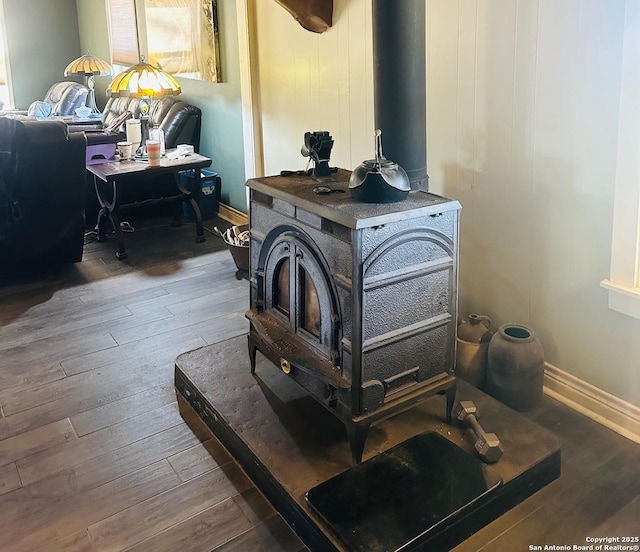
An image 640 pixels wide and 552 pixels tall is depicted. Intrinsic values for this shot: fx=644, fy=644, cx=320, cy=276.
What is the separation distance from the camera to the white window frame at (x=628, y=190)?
6.17 ft

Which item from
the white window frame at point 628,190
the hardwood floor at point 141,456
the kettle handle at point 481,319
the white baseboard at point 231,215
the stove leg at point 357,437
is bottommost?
the hardwood floor at point 141,456

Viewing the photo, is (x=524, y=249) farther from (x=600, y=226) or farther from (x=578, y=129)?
(x=578, y=129)

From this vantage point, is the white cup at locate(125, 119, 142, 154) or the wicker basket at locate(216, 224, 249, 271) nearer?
the wicker basket at locate(216, 224, 249, 271)

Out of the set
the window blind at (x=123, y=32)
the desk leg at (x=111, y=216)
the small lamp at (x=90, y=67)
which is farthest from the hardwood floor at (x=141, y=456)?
the small lamp at (x=90, y=67)

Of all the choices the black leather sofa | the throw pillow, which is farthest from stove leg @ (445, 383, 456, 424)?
the throw pillow

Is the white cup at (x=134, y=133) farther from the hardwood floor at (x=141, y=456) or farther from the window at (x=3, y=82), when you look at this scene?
the window at (x=3, y=82)

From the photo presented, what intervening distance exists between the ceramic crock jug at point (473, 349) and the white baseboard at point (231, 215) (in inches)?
97.7

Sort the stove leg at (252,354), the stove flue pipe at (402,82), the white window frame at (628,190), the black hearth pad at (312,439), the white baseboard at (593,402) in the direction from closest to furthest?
the black hearth pad at (312,439), the white window frame at (628,190), the stove flue pipe at (402,82), the white baseboard at (593,402), the stove leg at (252,354)

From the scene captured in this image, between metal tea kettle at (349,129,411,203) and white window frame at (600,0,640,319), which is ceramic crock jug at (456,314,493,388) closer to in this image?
white window frame at (600,0,640,319)

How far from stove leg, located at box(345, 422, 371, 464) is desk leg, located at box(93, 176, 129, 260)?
2633 millimetres

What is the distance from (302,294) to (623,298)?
3.39ft

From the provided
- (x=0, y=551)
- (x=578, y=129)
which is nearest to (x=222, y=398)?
(x=0, y=551)

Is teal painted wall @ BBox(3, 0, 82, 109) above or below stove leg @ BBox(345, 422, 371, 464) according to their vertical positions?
above

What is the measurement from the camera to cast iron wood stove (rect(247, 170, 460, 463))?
182cm
